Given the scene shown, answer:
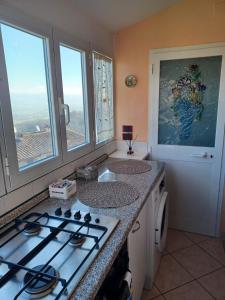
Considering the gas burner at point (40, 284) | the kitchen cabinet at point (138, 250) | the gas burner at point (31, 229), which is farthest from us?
the kitchen cabinet at point (138, 250)

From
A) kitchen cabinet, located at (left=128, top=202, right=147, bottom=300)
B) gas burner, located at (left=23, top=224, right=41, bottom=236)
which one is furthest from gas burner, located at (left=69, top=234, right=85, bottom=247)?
kitchen cabinet, located at (left=128, top=202, right=147, bottom=300)

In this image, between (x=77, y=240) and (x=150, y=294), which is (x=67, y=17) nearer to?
(x=77, y=240)

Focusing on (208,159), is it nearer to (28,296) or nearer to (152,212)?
(152,212)

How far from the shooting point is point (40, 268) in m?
0.83

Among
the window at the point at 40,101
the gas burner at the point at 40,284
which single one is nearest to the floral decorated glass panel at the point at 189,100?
the window at the point at 40,101

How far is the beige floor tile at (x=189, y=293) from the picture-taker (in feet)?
5.69

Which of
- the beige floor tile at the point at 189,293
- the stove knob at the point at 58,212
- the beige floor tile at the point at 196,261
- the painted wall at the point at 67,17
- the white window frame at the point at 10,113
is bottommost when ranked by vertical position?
the beige floor tile at the point at 189,293

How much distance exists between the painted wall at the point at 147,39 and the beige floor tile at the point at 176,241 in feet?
3.69

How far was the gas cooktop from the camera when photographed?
0.75 metres

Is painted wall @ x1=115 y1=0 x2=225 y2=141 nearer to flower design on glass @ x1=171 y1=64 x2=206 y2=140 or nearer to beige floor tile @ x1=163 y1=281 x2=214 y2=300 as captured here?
flower design on glass @ x1=171 y1=64 x2=206 y2=140

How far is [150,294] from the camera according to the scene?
5.84ft

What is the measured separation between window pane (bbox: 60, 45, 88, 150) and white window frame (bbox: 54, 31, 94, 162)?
0.03 metres

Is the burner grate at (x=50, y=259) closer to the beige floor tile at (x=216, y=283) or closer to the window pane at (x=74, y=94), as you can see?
the window pane at (x=74, y=94)

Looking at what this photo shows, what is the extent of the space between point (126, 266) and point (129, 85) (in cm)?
186
